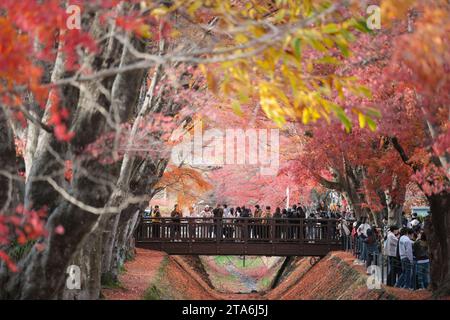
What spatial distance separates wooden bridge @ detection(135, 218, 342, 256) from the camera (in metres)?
39.6

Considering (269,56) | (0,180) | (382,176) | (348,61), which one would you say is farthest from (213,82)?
(382,176)

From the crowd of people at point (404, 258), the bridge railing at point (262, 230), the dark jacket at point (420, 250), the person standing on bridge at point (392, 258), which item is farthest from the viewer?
the bridge railing at point (262, 230)

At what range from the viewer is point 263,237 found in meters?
39.8

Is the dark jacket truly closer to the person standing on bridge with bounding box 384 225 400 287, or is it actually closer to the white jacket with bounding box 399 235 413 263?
the white jacket with bounding box 399 235 413 263

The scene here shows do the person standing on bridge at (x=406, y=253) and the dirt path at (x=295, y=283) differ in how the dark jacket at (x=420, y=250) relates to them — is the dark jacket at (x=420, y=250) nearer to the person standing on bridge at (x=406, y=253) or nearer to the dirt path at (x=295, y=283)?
the person standing on bridge at (x=406, y=253)

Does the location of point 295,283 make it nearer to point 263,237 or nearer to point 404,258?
point 263,237

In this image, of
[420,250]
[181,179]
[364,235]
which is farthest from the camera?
[181,179]

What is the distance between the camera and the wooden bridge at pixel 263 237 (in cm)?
3962

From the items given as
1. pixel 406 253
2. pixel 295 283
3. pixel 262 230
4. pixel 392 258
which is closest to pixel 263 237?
pixel 262 230

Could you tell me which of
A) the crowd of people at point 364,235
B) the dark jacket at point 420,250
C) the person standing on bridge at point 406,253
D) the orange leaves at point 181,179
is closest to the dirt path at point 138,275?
the crowd of people at point 364,235

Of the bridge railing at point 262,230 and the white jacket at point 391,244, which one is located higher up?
the bridge railing at point 262,230

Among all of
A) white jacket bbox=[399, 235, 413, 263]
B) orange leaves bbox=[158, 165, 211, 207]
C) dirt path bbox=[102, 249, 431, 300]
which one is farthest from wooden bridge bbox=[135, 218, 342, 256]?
white jacket bbox=[399, 235, 413, 263]

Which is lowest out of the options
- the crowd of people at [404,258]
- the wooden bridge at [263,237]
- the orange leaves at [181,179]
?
the crowd of people at [404,258]

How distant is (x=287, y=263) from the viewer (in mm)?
52562
